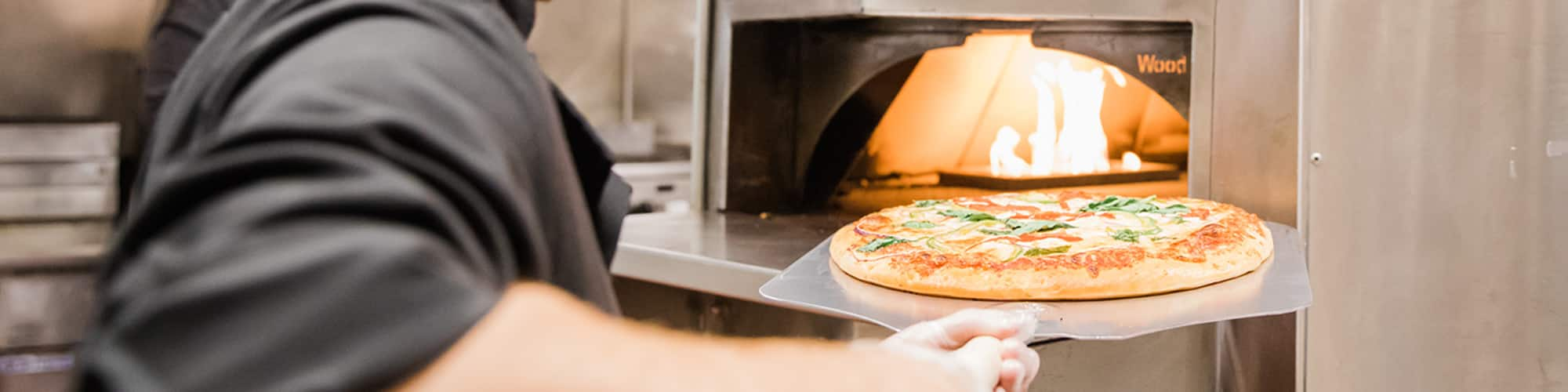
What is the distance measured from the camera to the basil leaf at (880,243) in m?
1.59

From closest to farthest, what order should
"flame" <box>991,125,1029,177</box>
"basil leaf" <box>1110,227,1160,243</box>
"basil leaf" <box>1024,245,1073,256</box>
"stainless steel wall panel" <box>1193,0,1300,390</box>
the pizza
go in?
the pizza → "basil leaf" <box>1024,245,1073,256</box> → "basil leaf" <box>1110,227,1160,243</box> → "stainless steel wall panel" <box>1193,0,1300,390</box> → "flame" <box>991,125,1029,177</box>

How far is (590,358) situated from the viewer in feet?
1.18

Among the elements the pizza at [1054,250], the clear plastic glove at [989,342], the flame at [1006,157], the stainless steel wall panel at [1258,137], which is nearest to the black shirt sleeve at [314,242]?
the clear plastic glove at [989,342]

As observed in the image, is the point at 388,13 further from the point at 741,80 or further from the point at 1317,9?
the point at 741,80

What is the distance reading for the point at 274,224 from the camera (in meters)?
0.31

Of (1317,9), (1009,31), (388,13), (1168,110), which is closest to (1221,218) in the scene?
(1317,9)

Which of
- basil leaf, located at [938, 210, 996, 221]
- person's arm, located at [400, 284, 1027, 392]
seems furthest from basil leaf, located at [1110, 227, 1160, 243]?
person's arm, located at [400, 284, 1027, 392]

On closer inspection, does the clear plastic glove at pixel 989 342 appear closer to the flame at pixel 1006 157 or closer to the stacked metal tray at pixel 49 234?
the flame at pixel 1006 157

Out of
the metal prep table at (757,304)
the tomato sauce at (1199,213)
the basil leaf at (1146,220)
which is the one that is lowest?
the metal prep table at (757,304)

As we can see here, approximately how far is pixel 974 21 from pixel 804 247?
0.55 meters

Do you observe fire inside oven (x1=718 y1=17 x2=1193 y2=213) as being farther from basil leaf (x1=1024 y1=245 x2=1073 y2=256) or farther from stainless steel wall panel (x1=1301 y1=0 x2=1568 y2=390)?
basil leaf (x1=1024 y1=245 x2=1073 y2=256)

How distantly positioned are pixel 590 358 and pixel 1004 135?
2.25 m

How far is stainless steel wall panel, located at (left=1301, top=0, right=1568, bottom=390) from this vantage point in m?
1.61

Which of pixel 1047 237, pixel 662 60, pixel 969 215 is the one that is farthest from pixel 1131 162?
pixel 662 60
